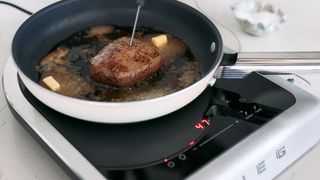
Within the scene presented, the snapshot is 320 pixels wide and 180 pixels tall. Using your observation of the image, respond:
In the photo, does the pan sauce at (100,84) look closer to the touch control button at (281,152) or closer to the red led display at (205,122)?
the red led display at (205,122)

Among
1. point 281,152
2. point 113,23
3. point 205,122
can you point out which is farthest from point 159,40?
point 281,152

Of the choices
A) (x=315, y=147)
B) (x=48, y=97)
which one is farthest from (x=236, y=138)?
(x=48, y=97)

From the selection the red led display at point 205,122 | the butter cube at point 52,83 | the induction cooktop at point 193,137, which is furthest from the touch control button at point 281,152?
the butter cube at point 52,83

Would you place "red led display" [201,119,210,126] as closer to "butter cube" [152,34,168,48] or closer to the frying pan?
the frying pan

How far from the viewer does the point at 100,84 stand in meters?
0.72

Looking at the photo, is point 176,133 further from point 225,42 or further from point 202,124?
point 225,42

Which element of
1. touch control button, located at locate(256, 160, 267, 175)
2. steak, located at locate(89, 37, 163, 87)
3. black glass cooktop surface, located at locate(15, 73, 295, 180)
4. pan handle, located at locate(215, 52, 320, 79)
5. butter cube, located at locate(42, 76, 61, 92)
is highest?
pan handle, located at locate(215, 52, 320, 79)

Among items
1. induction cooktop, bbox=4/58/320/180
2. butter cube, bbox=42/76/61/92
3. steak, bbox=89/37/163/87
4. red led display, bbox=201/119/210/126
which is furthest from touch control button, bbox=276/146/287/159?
butter cube, bbox=42/76/61/92

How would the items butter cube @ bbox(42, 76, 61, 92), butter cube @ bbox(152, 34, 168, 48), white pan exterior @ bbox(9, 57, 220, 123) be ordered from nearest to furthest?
white pan exterior @ bbox(9, 57, 220, 123)
butter cube @ bbox(42, 76, 61, 92)
butter cube @ bbox(152, 34, 168, 48)

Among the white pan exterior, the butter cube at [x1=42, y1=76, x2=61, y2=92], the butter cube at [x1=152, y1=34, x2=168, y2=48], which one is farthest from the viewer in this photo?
the butter cube at [x1=152, y1=34, x2=168, y2=48]

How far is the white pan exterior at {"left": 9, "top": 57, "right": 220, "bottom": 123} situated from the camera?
554 mm

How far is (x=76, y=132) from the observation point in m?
0.62

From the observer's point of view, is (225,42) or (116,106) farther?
(225,42)

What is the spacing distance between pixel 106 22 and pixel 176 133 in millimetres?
378
